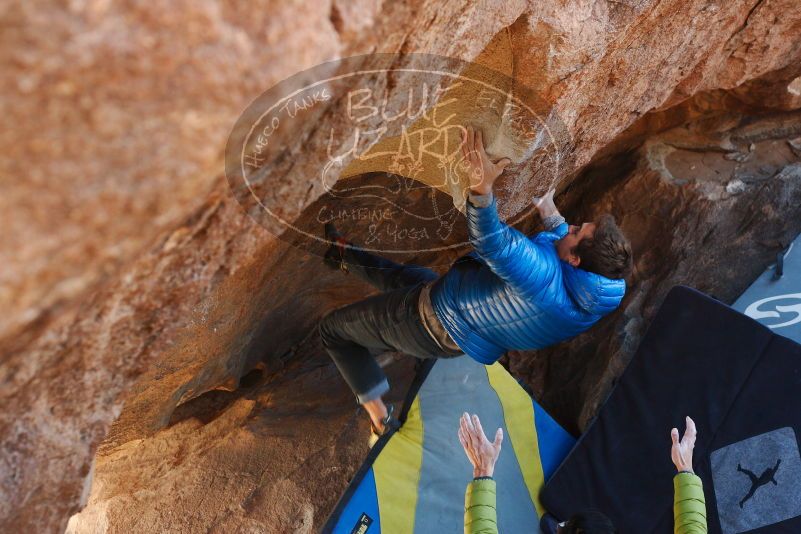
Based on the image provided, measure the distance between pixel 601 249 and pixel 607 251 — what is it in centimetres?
2

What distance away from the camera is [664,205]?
299cm

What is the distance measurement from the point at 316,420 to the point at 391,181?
1.17 m

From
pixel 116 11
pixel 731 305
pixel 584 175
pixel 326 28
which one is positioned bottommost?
pixel 116 11

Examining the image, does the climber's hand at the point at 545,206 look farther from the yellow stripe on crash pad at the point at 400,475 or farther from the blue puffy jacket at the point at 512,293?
the yellow stripe on crash pad at the point at 400,475

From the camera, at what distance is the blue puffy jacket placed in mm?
1617

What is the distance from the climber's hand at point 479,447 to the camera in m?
1.68

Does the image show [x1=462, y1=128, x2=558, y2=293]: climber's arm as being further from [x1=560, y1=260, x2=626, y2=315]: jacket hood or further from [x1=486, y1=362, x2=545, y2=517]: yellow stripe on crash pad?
[x1=486, y1=362, x2=545, y2=517]: yellow stripe on crash pad

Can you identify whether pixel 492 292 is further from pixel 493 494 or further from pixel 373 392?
pixel 373 392

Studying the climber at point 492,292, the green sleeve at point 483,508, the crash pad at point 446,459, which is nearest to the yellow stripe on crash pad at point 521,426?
the crash pad at point 446,459

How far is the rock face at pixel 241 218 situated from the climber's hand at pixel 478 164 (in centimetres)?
22

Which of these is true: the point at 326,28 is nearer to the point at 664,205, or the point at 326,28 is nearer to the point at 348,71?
the point at 348,71

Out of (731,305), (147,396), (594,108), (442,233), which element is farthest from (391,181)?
(731,305)

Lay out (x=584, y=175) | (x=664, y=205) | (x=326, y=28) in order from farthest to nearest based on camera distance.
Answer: (x=584, y=175) → (x=664, y=205) → (x=326, y=28)

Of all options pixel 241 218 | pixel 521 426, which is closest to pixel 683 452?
pixel 521 426
